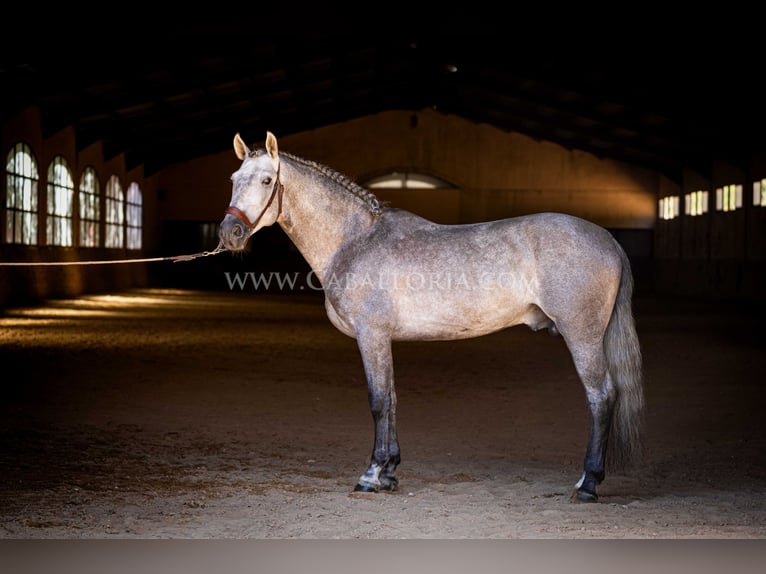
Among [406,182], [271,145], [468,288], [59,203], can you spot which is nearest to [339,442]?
[468,288]

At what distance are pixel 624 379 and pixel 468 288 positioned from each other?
3.32ft

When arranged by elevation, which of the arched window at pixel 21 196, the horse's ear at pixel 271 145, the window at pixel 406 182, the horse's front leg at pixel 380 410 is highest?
the window at pixel 406 182

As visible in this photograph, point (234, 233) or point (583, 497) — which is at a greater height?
point (234, 233)

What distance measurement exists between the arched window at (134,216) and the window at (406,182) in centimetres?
797

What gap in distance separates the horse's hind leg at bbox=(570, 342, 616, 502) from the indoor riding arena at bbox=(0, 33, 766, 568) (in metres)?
0.02

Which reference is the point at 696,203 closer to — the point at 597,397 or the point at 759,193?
the point at 759,193

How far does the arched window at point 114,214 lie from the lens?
28.0m

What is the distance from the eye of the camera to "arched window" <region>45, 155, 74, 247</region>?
22.4 metres

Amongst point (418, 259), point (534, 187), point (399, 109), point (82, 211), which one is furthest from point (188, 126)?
point (418, 259)

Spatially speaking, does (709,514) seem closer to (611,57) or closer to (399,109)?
(611,57)

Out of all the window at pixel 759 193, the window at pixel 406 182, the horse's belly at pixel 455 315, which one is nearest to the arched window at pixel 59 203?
the window at pixel 406 182

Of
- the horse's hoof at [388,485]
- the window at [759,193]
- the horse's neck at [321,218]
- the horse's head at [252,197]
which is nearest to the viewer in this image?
the horse's head at [252,197]

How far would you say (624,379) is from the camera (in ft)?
16.8

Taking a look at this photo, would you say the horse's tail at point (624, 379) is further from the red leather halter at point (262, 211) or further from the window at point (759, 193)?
the window at point (759, 193)
